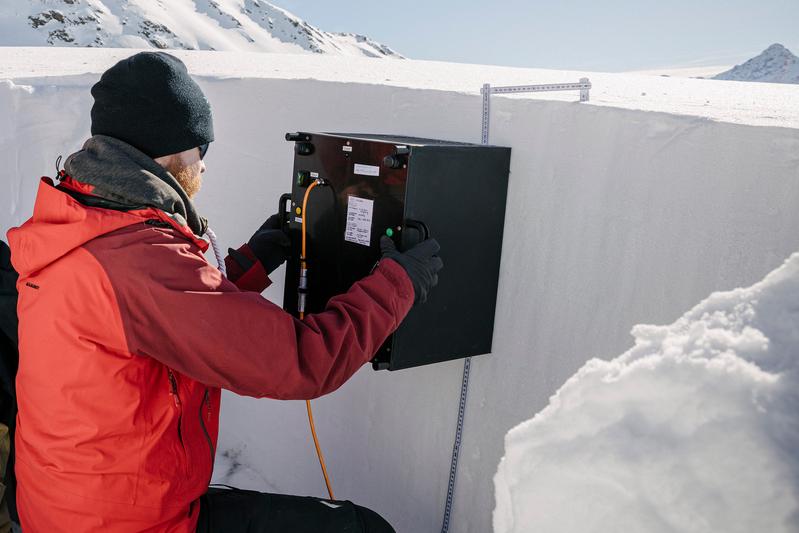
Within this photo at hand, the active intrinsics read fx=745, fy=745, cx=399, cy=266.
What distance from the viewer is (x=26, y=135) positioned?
11.6 feet

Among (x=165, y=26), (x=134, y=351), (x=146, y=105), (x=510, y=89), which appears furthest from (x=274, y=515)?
(x=165, y=26)

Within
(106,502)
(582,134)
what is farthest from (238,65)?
(106,502)

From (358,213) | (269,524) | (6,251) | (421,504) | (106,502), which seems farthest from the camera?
(421,504)

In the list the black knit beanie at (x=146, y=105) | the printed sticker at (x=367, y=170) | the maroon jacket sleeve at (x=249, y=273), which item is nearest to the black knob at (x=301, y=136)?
the printed sticker at (x=367, y=170)

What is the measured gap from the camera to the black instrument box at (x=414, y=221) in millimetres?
1845

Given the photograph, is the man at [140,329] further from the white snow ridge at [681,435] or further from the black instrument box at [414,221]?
A: the white snow ridge at [681,435]

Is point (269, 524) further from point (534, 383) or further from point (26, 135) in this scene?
point (26, 135)

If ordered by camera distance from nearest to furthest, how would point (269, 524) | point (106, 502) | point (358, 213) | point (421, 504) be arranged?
point (106, 502) < point (269, 524) < point (358, 213) < point (421, 504)

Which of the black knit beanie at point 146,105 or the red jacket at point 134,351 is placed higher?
the black knit beanie at point 146,105

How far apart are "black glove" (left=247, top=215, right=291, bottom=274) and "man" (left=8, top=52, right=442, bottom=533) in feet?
1.55

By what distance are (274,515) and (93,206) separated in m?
0.87

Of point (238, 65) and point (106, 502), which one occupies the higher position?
point (238, 65)

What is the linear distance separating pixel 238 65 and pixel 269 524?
2508 mm

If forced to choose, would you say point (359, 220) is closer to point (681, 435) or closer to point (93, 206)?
point (93, 206)
